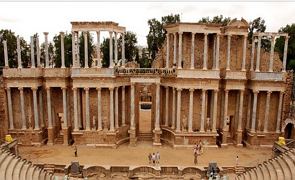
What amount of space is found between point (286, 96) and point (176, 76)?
10987 mm

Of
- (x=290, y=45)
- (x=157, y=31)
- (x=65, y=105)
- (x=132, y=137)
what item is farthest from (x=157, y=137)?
(x=290, y=45)

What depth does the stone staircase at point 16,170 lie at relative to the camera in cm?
1628

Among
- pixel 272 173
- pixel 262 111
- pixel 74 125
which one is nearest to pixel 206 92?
pixel 262 111

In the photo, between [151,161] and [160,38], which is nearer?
[151,161]

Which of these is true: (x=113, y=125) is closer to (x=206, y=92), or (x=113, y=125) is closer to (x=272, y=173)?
(x=206, y=92)

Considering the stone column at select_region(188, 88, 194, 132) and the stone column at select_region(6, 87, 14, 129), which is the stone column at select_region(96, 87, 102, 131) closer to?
the stone column at select_region(6, 87, 14, 129)

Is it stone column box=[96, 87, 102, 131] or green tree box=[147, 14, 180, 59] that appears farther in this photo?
green tree box=[147, 14, 180, 59]

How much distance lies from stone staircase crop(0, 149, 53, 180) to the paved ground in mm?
4961

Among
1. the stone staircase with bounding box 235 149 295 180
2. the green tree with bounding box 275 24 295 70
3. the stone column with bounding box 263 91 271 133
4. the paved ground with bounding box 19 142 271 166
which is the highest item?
the green tree with bounding box 275 24 295 70

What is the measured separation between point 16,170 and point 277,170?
15.1 metres

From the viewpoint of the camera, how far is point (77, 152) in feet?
84.0

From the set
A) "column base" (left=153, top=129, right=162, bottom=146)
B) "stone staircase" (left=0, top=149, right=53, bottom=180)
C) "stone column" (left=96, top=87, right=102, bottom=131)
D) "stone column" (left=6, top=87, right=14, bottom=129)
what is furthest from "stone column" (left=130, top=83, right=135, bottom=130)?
"stone column" (left=6, top=87, right=14, bottom=129)

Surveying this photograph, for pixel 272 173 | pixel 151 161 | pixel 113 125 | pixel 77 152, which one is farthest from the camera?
pixel 113 125

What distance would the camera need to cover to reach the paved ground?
77.3 ft
